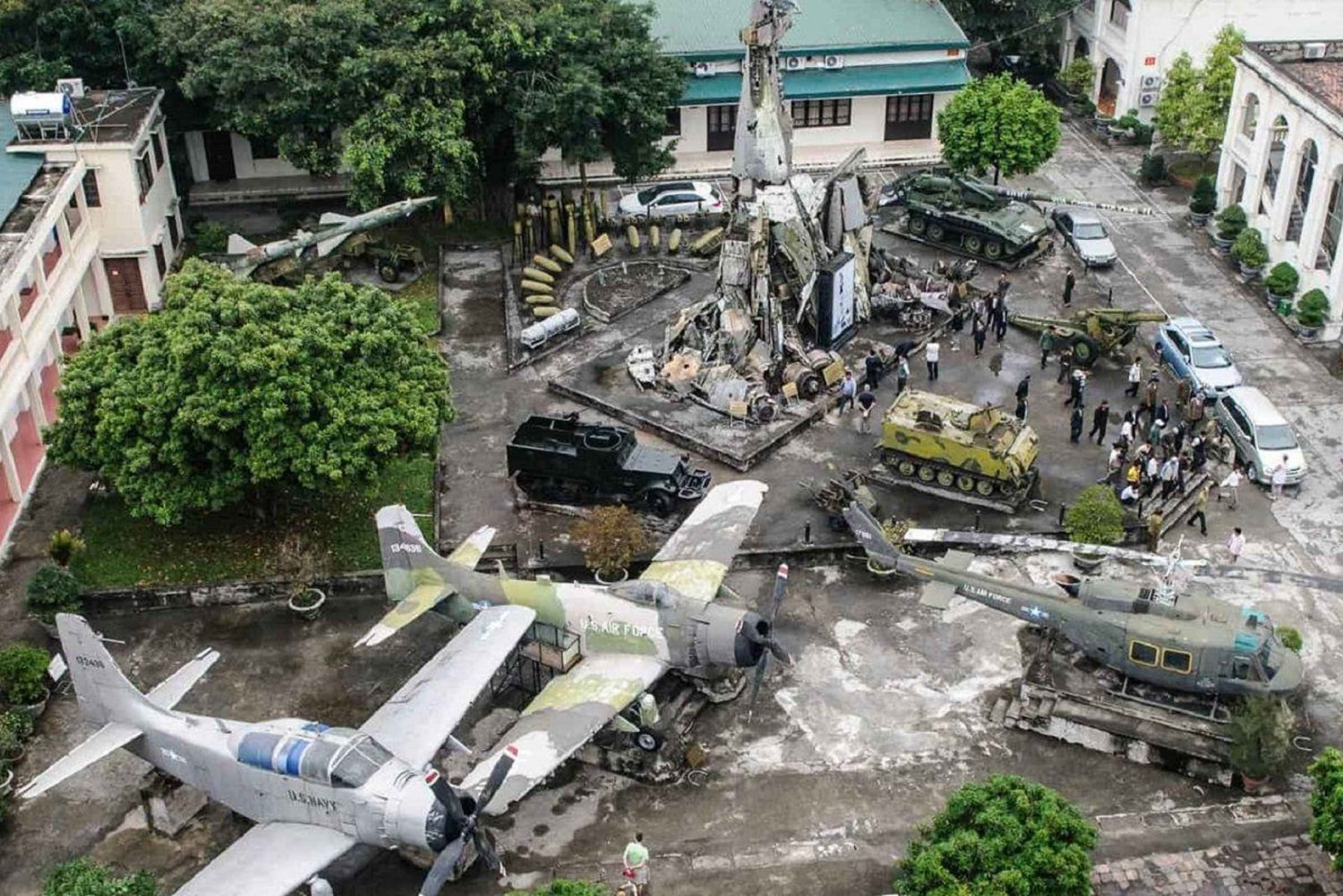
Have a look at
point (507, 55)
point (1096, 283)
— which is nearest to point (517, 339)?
point (507, 55)

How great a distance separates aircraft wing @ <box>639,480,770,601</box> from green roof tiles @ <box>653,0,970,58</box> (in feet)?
92.4

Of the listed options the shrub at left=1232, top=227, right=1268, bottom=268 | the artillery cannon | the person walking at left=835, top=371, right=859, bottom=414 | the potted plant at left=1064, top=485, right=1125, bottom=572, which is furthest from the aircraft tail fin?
the shrub at left=1232, top=227, right=1268, bottom=268

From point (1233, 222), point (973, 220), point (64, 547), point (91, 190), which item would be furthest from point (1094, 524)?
point (91, 190)

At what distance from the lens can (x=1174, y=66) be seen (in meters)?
58.1

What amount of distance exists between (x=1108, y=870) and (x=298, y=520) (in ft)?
72.8

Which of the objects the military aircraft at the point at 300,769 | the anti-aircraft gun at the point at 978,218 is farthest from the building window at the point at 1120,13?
the military aircraft at the point at 300,769

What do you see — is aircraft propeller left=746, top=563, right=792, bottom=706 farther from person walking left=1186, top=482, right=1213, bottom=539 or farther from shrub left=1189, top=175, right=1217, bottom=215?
shrub left=1189, top=175, right=1217, bottom=215

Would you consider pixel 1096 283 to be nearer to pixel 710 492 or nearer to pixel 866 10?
pixel 866 10

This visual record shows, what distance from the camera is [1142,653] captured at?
3041 centimetres

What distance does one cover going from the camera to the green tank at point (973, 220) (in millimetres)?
Result: 51562

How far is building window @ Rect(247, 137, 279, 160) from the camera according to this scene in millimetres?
58469

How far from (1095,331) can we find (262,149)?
34458 millimetres

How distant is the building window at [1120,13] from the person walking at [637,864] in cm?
4699

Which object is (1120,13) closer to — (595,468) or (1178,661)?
(595,468)
